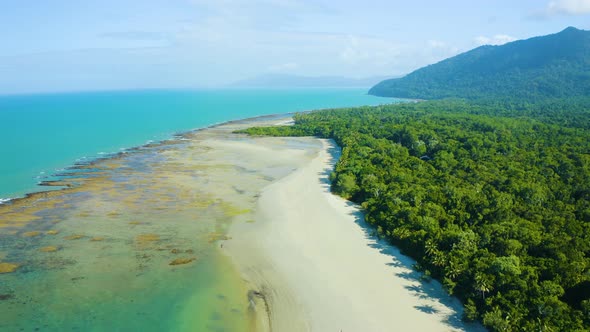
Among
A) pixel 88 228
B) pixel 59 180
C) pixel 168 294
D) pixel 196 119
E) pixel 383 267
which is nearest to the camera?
pixel 168 294

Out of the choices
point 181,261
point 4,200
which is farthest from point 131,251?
Result: point 4,200

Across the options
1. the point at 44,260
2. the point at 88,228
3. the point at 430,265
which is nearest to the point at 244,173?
the point at 88,228

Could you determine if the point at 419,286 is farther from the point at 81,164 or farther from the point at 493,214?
the point at 81,164

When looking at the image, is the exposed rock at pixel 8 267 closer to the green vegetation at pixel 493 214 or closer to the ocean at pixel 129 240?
the ocean at pixel 129 240

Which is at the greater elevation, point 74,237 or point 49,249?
point 74,237

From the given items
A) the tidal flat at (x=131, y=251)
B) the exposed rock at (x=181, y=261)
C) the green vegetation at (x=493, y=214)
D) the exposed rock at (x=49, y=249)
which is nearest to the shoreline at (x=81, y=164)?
the tidal flat at (x=131, y=251)

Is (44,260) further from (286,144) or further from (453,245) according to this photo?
(286,144)
